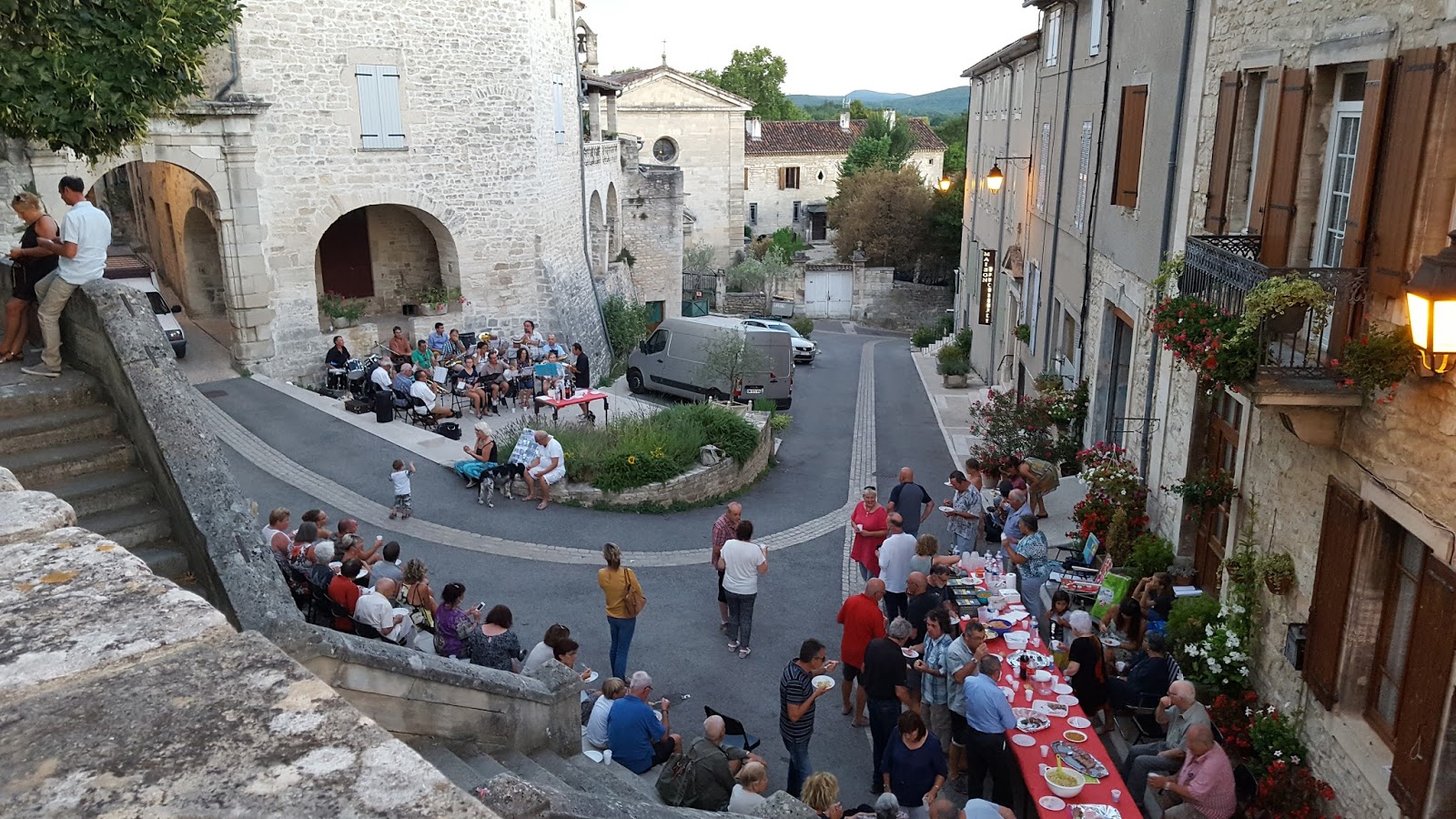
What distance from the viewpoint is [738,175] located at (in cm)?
4566

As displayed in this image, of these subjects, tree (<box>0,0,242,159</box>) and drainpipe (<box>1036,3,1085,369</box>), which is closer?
tree (<box>0,0,242,159</box>)

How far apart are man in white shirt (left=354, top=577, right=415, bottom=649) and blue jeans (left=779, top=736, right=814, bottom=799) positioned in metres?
3.13

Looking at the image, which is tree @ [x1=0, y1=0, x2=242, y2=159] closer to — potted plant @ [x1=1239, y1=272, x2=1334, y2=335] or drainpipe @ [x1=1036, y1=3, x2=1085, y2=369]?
potted plant @ [x1=1239, y1=272, x2=1334, y2=335]

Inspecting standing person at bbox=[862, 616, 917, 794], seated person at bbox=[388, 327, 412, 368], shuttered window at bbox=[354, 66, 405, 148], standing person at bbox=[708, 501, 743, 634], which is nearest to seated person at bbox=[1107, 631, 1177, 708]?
standing person at bbox=[862, 616, 917, 794]

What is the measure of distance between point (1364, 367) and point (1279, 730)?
2691 millimetres

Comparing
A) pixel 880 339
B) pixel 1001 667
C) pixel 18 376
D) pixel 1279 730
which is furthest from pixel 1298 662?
pixel 880 339

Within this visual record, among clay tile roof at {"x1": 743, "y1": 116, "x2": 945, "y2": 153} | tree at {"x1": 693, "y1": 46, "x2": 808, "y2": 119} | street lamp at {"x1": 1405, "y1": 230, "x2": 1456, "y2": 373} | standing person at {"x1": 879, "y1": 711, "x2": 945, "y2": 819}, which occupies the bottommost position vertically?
standing person at {"x1": 879, "y1": 711, "x2": 945, "y2": 819}

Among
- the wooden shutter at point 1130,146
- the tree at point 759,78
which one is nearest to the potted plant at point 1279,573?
the wooden shutter at point 1130,146

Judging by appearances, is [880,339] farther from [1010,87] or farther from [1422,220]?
[1422,220]

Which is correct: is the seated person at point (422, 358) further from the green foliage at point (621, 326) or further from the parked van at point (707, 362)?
the green foliage at point (621, 326)

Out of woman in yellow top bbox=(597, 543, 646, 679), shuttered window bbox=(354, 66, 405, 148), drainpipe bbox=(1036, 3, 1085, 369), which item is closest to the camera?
woman in yellow top bbox=(597, 543, 646, 679)

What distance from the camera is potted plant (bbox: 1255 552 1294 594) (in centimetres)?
683

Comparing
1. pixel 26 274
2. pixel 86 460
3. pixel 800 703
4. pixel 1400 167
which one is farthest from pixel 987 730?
pixel 26 274

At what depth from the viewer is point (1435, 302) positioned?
14.7 feet
